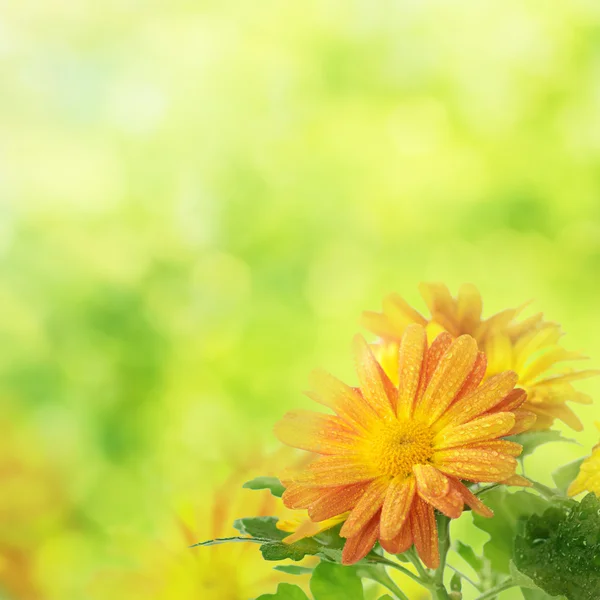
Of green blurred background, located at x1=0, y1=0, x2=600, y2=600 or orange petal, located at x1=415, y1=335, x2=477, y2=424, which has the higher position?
green blurred background, located at x1=0, y1=0, x2=600, y2=600

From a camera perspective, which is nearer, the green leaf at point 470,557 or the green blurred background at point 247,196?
the green leaf at point 470,557

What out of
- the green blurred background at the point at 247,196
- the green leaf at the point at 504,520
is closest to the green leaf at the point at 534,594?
the green leaf at the point at 504,520

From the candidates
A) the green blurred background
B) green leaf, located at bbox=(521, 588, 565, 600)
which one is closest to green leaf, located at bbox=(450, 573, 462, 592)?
green leaf, located at bbox=(521, 588, 565, 600)

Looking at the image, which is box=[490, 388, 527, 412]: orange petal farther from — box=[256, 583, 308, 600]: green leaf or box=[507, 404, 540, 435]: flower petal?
box=[256, 583, 308, 600]: green leaf

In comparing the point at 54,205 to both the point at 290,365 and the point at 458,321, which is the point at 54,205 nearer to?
the point at 290,365

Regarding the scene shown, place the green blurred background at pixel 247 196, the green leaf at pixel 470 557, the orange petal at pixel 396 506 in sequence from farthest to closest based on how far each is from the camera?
1. the green blurred background at pixel 247 196
2. the green leaf at pixel 470 557
3. the orange petal at pixel 396 506

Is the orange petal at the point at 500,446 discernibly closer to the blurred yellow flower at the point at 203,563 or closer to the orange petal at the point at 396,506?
the orange petal at the point at 396,506
